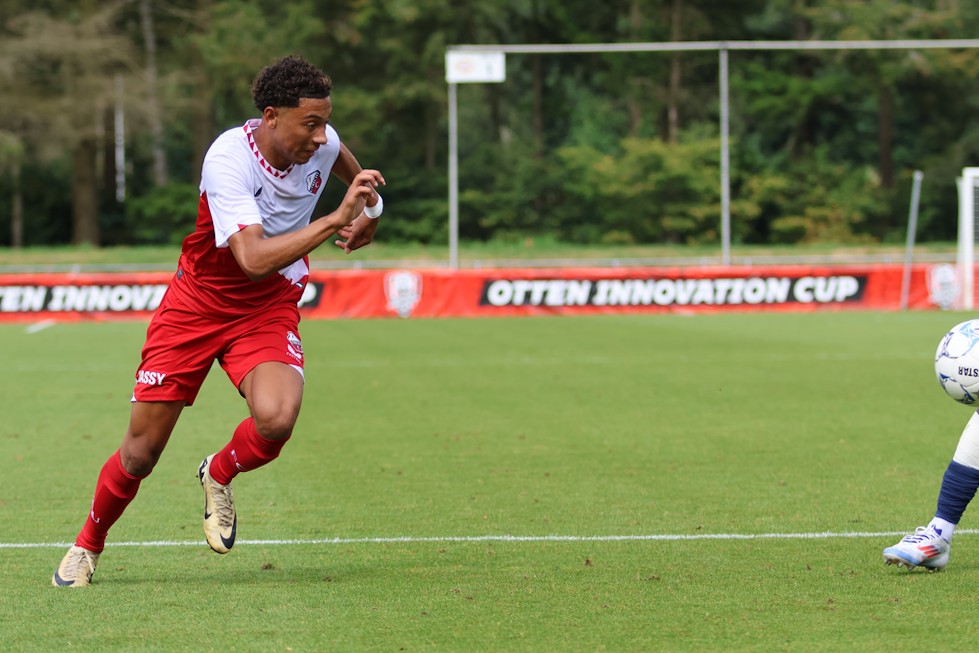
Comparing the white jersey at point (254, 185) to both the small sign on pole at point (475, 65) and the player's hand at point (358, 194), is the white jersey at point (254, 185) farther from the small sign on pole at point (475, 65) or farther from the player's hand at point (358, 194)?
the small sign on pole at point (475, 65)

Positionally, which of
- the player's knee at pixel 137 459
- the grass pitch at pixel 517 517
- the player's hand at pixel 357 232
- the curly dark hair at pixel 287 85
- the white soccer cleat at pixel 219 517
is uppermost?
the curly dark hair at pixel 287 85

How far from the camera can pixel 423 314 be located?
2836 centimetres


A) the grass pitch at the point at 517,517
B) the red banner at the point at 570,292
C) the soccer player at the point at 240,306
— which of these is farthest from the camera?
the red banner at the point at 570,292

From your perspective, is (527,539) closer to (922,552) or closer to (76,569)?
(922,552)

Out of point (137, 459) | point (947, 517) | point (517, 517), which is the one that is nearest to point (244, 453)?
point (137, 459)

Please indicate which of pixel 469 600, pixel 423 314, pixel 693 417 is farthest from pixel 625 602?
pixel 423 314

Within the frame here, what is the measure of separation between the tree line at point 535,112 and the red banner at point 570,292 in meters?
24.4

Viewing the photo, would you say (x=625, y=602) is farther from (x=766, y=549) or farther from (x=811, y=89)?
(x=811, y=89)

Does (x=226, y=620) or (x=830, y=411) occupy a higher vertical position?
(x=226, y=620)

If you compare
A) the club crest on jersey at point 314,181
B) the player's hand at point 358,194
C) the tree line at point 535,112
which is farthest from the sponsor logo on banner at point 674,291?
the tree line at point 535,112

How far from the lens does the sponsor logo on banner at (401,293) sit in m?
28.2

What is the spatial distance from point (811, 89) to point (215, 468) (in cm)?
5292

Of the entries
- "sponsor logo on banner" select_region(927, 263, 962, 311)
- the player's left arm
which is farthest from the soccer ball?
"sponsor logo on banner" select_region(927, 263, 962, 311)

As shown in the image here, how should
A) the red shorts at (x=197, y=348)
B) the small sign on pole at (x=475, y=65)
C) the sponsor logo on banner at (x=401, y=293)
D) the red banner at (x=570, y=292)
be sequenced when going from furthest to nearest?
1. the small sign on pole at (x=475, y=65)
2. the sponsor logo on banner at (x=401, y=293)
3. the red banner at (x=570, y=292)
4. the red shorts at (x=197, y=348)
